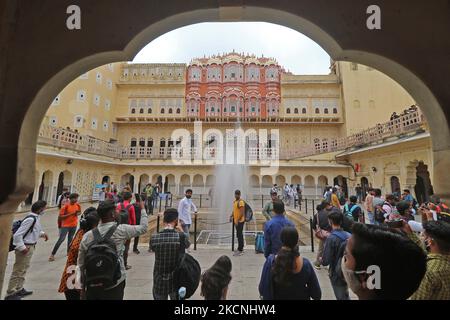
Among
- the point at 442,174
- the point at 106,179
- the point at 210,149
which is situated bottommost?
the point at 442,174

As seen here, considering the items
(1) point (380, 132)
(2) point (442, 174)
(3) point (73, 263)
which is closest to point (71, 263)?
(3) point (73, 263)

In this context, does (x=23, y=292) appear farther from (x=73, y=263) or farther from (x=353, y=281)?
(x=353, y=281)

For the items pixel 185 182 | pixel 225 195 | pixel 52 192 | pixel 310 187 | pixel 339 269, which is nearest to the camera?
pixel 339 269

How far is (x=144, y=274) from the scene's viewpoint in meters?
4.39

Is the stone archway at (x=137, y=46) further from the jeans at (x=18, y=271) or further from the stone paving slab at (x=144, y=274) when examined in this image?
the stone paving slab at (x=144, y=274)

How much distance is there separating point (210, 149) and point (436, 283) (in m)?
23.6

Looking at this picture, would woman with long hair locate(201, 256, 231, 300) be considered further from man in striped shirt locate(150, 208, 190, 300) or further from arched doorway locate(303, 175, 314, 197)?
arched doorway locate(303, 175, 314, 197)

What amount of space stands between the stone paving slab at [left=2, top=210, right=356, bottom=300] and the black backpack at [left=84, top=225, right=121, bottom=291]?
5.96 ft

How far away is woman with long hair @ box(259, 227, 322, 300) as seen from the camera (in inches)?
74.7

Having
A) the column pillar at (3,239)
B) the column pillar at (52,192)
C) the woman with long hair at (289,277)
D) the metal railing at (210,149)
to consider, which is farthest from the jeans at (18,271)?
the column pillar at (52,192)

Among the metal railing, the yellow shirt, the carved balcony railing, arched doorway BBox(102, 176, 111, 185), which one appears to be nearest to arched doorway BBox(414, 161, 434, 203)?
the carved balcony railing

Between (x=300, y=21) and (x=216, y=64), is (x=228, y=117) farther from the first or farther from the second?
(x=300, y=21)

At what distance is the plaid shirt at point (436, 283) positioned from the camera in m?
1.50
